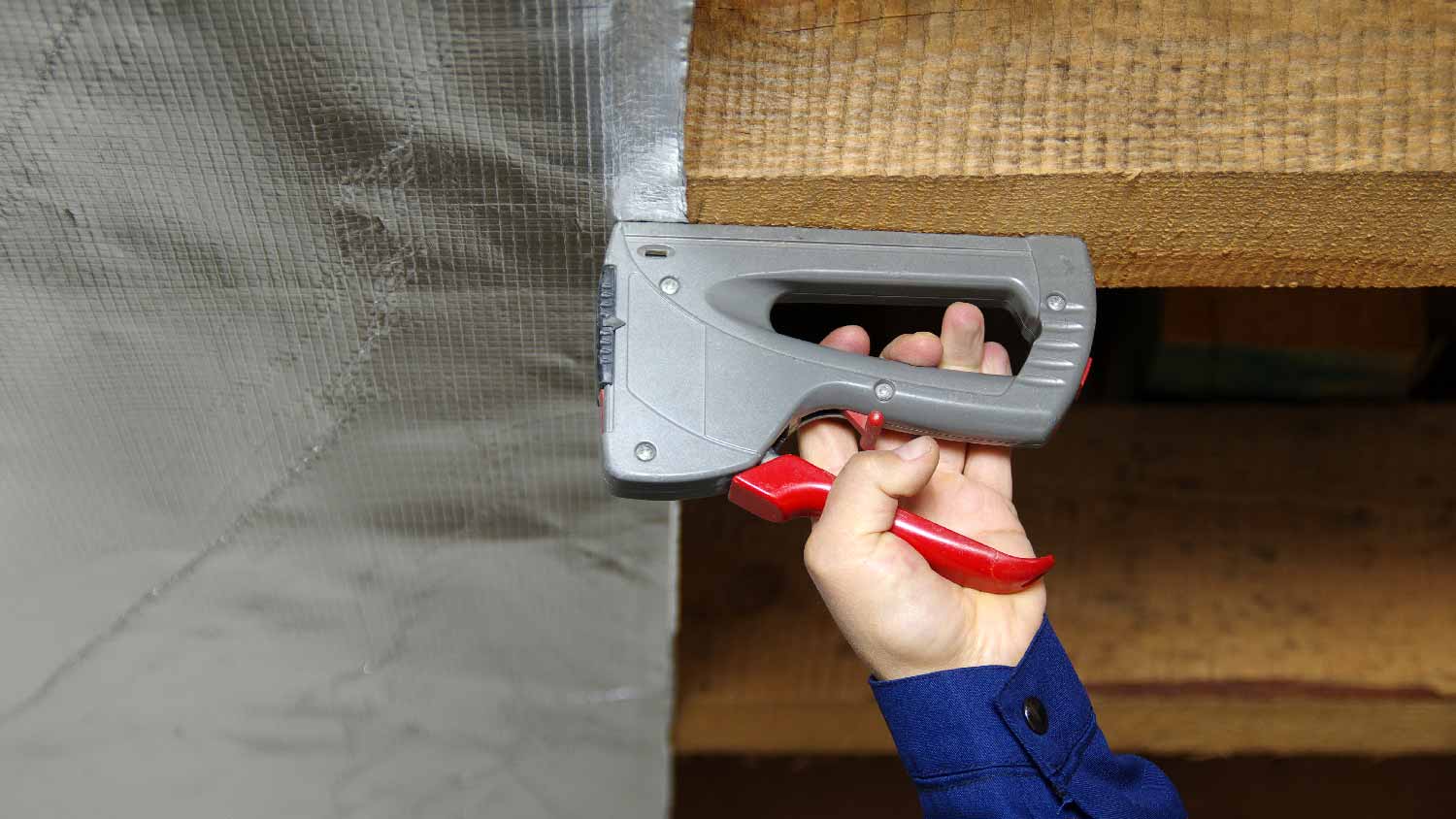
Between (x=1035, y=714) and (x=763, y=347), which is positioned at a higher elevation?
(x=763, y=347)

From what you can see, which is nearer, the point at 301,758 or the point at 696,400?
the point at 696,400

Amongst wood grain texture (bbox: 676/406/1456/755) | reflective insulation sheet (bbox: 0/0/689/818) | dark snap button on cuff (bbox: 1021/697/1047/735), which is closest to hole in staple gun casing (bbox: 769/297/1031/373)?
wood grain texture (bbox: 676/406/1456/755)

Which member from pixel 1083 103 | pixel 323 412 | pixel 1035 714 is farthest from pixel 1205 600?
pixel 323 412

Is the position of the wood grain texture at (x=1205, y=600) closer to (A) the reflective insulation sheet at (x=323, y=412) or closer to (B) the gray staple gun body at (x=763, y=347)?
(A) the reflective insulation sheet at (x=323, y=412)

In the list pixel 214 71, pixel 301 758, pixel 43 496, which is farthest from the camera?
pixel 301 758

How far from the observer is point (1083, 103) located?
1.34 ft

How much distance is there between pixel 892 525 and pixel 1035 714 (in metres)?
0.11

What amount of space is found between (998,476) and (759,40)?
27cm

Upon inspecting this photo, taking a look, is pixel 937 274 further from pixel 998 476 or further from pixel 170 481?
pixel 170 481

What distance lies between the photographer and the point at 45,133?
0.41 meters

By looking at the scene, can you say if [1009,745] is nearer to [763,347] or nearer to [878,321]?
[763,347]

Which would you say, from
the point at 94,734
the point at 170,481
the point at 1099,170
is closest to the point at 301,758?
the point at 94,734

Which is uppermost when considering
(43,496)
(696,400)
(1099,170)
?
(1099,170)

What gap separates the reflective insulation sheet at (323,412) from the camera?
1.33 feet
